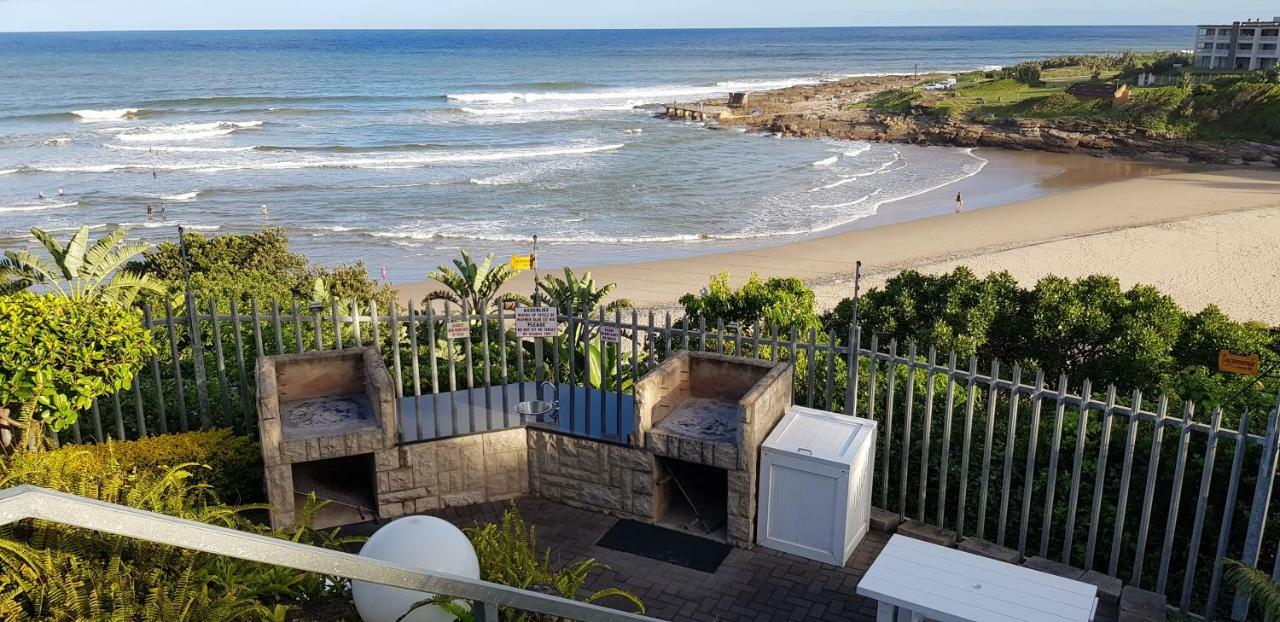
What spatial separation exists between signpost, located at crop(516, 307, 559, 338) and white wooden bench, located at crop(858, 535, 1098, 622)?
3.73 meters

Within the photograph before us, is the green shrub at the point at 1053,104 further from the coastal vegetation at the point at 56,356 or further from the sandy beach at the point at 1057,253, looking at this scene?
the coastal vegetation at the point at 56,356

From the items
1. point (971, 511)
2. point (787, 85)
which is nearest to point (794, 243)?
point (971, 511)

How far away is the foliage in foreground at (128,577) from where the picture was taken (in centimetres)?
526

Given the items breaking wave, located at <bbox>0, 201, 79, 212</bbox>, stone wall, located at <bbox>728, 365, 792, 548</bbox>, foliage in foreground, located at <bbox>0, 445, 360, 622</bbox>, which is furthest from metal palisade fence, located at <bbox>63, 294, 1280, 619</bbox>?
breaking wave, located at <bbox>0, 201, 79, 212</bbox>

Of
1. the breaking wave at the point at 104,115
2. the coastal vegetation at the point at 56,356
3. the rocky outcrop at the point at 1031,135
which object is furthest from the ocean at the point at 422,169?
the coastal vegetation at the point at 56,356

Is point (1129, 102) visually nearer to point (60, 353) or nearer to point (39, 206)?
point (39, 206)

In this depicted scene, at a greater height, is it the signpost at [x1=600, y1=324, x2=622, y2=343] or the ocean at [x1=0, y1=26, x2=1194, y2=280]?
the signpost at [x1=600, y1=324, x2=622, y2=343]

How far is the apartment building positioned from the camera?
84688 mm

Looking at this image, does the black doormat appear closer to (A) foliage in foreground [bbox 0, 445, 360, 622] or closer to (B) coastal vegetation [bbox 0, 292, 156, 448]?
(A) foliage in foreground [bbox 0, 445, 360, 622]

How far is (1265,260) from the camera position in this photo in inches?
1027

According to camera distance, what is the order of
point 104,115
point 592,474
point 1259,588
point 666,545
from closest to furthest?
1. point 1259,588
2. point 666,545
3. point 592,474
4. point 104,115

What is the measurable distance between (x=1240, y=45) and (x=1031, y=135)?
4714 cm

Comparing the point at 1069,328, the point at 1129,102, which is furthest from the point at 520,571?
the point at 1129,102

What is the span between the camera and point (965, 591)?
6.37 metres
